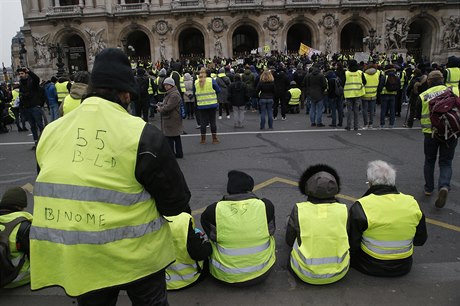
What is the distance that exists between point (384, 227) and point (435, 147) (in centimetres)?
286

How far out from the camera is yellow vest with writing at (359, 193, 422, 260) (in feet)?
11.2

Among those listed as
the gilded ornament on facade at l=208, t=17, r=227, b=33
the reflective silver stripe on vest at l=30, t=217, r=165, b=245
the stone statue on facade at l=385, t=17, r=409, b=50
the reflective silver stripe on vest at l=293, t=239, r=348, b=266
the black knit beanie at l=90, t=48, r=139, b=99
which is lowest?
the reflective silver stripe on vest at l=293, t=239, r=348, b=266

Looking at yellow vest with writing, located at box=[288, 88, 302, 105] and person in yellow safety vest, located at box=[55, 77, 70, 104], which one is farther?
yellow vest with writing, located at box=[288, 88, 302, 105]

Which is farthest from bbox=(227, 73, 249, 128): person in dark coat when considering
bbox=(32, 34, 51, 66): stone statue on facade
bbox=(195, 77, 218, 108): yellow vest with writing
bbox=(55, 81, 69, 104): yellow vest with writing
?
bbox=(32, 34, 51, 66): stone statue on facade

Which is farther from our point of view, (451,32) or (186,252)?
(451,32)

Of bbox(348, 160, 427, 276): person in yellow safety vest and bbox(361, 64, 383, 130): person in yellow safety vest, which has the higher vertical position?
bbox(361, 64, 383, 130): person in yellow safety vest

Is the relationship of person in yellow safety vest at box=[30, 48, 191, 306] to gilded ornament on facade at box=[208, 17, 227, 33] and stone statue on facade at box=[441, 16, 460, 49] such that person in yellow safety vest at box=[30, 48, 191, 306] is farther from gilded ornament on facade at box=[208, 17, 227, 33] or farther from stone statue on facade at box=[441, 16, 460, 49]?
stone statue on facade at box=[441, 16, 460, 49]

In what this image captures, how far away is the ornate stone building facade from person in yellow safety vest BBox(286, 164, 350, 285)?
3484 cm

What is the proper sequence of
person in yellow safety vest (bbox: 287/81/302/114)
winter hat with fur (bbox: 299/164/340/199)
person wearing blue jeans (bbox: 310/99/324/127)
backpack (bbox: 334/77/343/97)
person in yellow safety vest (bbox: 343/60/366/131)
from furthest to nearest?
person in yellow safety vest (bbox: 287/81/302/114)
person wearing blue jeans (bbox: 310/99/324/127)
backpack (bbox: 334/77/343/97)
person in yellow safety vest (bbox: 343/60/366/131)
winter hat with fur (bbox: 299/164/340/199)

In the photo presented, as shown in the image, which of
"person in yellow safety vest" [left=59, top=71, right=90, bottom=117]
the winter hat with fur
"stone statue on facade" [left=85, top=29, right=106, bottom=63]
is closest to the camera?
the winter hat with fur

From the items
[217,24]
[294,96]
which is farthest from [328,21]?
[294,96]

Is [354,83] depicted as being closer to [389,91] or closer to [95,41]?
[389,91]

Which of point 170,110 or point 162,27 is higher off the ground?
point 162,27

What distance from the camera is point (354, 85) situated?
10.3 meters
